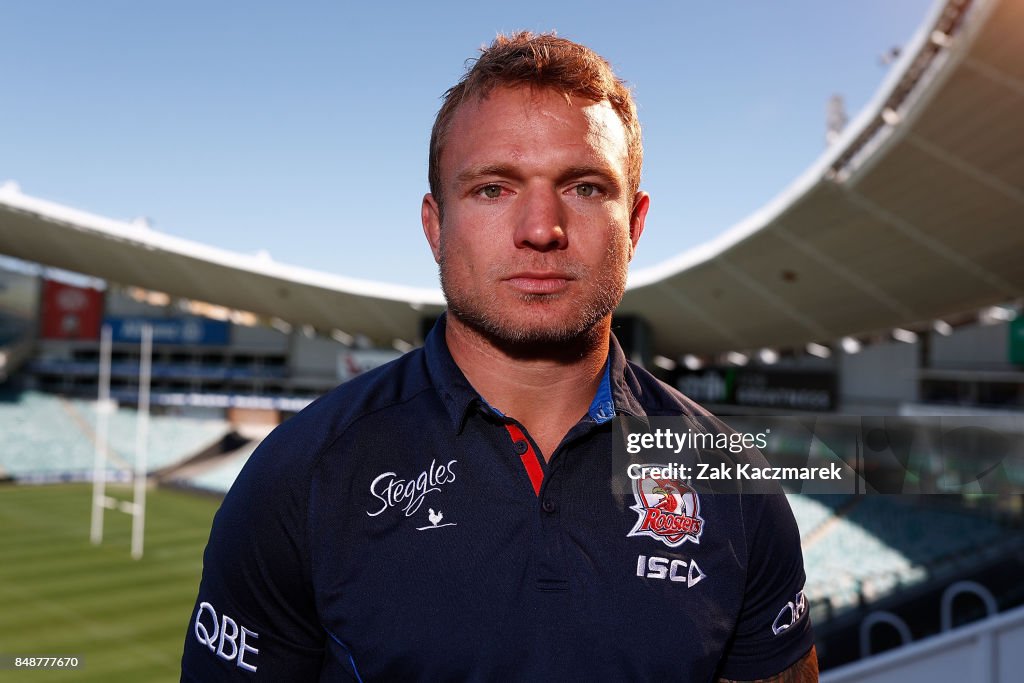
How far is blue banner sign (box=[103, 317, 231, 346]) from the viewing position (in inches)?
1524

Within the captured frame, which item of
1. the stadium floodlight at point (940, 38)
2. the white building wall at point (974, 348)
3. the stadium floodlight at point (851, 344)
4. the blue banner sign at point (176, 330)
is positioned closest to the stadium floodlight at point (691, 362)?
the stadium floodlight at point (851, 344)

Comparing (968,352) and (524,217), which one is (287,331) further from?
(524,217)

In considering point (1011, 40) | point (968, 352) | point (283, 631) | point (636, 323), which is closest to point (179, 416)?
point (636, 323)

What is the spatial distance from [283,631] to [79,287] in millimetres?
45373

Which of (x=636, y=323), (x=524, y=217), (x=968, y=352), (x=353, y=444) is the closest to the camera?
(x=524, y=217)

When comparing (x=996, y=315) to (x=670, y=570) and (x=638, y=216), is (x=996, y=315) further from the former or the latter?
(x=670, y=570)

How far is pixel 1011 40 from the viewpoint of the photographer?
9.45 meters

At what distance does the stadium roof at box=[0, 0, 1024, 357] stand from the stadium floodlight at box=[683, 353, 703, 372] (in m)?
0.76

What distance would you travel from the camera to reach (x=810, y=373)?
23969mm

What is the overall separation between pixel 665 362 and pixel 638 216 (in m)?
27.0

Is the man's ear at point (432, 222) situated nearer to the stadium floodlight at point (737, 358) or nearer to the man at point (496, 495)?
the man at point (496, 495)

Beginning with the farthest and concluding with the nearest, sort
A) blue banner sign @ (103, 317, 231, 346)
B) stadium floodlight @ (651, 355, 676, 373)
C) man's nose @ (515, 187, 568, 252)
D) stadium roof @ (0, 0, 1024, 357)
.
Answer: blue banner sign @ (103, 317, 231, 346)
stadium floodlight @ (651, 355, 676, 373)
stadium roof @ (0, 0, 1024, 357)
man's nose @ (515, 187, 568, 252)

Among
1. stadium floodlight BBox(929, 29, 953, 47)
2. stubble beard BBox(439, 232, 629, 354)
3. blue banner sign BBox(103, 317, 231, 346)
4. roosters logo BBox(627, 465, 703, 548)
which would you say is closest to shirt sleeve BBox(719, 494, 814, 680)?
roosters logo BBox(627, 465, 703, 548)

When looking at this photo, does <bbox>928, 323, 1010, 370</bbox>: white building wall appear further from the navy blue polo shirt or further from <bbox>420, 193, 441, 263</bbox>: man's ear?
<bbox>420, 193, 441, 263</bbox>: man's ear
